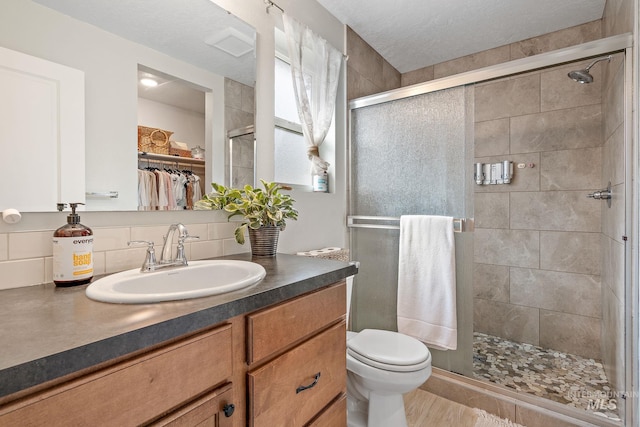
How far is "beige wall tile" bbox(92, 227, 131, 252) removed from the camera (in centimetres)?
103

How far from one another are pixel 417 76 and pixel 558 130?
1.21 metres

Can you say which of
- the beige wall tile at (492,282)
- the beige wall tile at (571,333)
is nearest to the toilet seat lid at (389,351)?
the beige wall tile at (492,282)

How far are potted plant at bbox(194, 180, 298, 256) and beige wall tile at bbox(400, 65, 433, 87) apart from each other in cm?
217

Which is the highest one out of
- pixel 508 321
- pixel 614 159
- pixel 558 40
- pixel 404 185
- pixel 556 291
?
pixel 558 40

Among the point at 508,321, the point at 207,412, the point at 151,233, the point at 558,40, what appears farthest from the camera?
the point at 508,321

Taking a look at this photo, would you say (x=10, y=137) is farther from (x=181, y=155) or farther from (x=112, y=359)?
(x=112, y=359)

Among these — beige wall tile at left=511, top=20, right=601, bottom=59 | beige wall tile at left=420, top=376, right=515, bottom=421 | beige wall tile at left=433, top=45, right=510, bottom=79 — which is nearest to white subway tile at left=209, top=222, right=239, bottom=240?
Result: beige wall tile at left=420, top=376, right=515, bottom=421

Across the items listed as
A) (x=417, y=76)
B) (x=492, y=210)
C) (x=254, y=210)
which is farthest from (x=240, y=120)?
(x=492, y=210)

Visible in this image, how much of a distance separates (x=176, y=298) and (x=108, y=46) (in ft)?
2.91

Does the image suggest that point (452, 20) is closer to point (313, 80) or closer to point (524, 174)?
point (313, 80)

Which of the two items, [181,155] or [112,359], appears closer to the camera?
[112,359]

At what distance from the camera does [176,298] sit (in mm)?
746

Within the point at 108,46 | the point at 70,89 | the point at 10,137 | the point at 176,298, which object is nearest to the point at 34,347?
the point at 176,298

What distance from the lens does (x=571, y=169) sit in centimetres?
232
